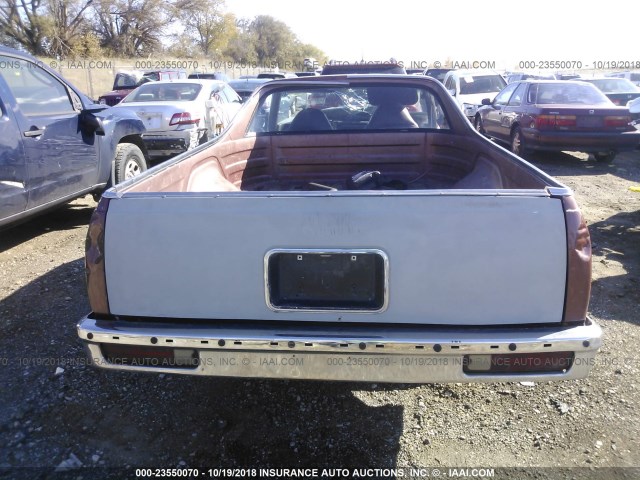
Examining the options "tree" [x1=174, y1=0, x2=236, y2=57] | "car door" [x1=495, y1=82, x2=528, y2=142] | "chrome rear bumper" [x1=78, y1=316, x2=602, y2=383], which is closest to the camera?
"chrome rear bumper" [x1=78, y1=316, x2=602, y2=383]

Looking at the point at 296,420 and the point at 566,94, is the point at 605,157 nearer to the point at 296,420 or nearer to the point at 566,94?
the point at 566,94

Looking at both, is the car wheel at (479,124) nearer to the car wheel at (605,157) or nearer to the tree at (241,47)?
the car wheel at (605,157)

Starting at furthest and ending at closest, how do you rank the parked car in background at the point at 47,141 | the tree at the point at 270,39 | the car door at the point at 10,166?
the tree at the point at 270,39
the parked car in background at the point at 47,141
the car door at the point at 10,166

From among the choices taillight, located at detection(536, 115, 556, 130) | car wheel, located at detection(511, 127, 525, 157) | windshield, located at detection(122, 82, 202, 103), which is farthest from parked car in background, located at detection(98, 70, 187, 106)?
taillight, located at detection(536, 115, 556, 130)

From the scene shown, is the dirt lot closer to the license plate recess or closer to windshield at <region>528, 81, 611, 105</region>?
the license plate recess

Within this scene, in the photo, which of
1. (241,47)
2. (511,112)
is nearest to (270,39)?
(241,47)

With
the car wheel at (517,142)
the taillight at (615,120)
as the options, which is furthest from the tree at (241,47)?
the taillight at (615,120)

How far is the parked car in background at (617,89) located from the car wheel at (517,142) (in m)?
5.94

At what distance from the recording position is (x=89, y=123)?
5.81 metres

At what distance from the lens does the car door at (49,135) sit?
4.98 meters

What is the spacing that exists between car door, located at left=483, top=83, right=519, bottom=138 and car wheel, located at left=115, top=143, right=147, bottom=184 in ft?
25.9

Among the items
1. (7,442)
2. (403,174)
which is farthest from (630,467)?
(7,442)

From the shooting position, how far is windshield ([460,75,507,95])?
1544 centimetres

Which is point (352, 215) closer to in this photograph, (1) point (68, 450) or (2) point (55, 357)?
(1) point (68, 450)
